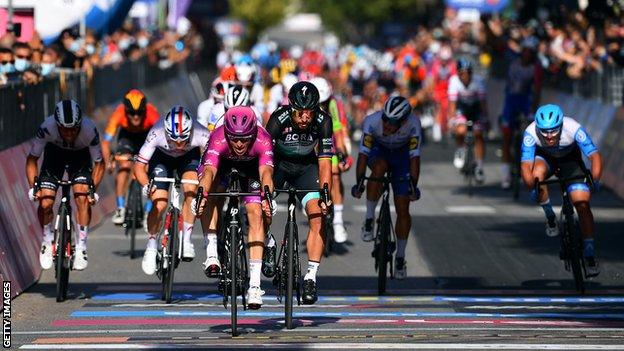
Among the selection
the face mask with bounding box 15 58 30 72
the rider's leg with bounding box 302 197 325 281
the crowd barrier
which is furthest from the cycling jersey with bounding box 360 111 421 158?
the face mask with bounding box 15 58 30 72

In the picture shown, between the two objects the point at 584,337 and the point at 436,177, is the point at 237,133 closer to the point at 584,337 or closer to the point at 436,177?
the point at 584,337

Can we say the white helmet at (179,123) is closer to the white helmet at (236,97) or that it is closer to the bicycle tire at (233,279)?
the white helmet at (236,97)

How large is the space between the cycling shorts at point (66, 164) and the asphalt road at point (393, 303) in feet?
3.59

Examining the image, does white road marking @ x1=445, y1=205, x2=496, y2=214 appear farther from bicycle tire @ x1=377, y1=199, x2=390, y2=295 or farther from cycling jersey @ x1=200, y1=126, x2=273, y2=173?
cycling jersey @ x1=200, y1=126, x2=273, y2=173

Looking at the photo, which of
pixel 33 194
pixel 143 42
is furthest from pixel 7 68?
A: pixel 143 42

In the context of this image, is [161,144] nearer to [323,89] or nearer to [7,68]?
[323,89]

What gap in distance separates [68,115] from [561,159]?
4756 mm

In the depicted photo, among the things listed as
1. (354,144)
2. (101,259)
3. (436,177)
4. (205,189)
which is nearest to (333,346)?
(205,189)

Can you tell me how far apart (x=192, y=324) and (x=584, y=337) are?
319cm

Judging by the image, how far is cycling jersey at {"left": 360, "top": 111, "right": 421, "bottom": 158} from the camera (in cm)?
1698

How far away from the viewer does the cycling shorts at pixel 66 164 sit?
54.5 feet

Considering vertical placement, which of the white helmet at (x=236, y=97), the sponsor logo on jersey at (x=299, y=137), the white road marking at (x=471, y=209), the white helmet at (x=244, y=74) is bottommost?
the white road marking at (x=471, y=209)

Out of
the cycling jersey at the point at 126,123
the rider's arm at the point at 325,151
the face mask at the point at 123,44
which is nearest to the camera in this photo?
the rider's arm at the point at 325,151

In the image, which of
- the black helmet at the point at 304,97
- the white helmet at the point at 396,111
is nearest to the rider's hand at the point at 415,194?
the white helmet at the point at 396,111
